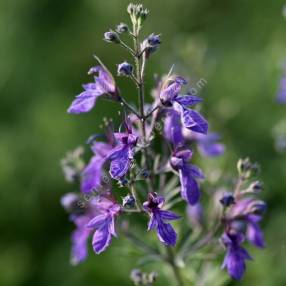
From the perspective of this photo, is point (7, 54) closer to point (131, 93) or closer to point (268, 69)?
point (131, 93)

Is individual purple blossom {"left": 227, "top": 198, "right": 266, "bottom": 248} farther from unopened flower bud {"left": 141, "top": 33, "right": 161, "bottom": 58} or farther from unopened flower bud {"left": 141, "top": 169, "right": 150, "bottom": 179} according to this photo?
unopened flower bud {"left": 141, "top": 33, "right": 161, "bottom": 58}

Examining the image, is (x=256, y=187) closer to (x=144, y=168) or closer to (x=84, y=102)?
(x=144, y=168)

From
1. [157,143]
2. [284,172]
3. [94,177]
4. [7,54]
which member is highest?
[7,54]

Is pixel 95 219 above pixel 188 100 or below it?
below

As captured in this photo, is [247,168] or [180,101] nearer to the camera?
[180,101]

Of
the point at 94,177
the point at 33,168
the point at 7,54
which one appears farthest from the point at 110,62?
the point at 94,177

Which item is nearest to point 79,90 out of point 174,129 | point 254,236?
point 174,129

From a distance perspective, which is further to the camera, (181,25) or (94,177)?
(181,25)
